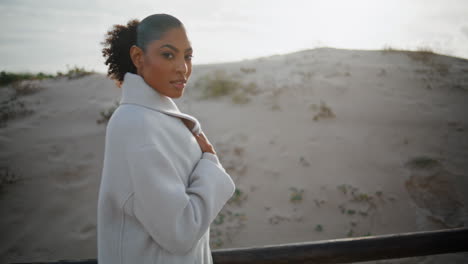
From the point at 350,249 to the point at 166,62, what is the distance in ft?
5.05

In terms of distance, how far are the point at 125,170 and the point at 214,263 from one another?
952mm

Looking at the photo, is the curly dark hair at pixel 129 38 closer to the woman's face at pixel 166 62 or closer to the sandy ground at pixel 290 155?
the woman's face at pixel 166 62

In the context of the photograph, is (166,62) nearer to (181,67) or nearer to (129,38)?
(181,67)

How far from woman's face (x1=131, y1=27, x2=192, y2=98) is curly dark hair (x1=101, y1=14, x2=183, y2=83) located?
0.03 meters

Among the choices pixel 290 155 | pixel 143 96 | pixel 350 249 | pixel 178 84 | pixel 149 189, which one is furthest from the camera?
pixel 290 155

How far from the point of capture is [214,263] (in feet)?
5.14

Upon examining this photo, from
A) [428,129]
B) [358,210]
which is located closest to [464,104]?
[428,129]

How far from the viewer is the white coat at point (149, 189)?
0.88m

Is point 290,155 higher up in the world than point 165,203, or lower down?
lower down

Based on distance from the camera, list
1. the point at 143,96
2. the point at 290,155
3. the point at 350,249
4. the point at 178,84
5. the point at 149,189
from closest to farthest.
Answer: the point at 149,189, the point at 143,96, the point at 178,84, the point at 350,249, the point at 290,155

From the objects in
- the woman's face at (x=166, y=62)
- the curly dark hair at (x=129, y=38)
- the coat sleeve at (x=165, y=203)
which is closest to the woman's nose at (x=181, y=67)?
the woman's face at (x=166, y=62)

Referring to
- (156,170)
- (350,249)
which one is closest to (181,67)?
(156,170)

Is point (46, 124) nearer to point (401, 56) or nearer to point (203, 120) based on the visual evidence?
point (203, 120)

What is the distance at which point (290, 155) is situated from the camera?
5844 millimetres
